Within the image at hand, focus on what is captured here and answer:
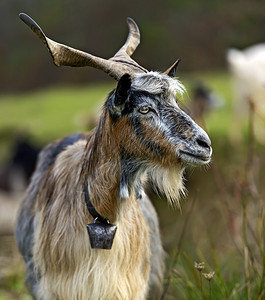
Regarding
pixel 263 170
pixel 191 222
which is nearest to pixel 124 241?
pixel 191 222

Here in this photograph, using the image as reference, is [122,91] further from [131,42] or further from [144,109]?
[131,42]

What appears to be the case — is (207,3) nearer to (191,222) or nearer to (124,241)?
(191,222)

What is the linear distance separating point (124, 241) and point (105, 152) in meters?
0.59

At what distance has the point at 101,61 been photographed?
10.8 ft

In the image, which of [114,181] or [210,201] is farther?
[210,201]

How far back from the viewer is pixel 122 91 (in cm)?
317

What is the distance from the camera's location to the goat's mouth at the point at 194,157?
3080mm

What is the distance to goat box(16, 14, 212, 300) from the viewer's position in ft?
10.4

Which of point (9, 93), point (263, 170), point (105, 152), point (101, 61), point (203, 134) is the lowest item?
point (9, 93)

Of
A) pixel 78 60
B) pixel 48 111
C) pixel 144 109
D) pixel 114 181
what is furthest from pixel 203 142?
pixel 48 111

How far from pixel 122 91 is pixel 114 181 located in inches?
22.0

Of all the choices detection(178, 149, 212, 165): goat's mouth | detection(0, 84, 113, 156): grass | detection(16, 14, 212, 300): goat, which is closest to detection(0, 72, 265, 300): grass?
detection(0, 84, 113, 156): grass

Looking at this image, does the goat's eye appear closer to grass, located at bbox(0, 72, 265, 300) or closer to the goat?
the goat

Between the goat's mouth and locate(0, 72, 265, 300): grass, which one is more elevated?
the goat's mouth
